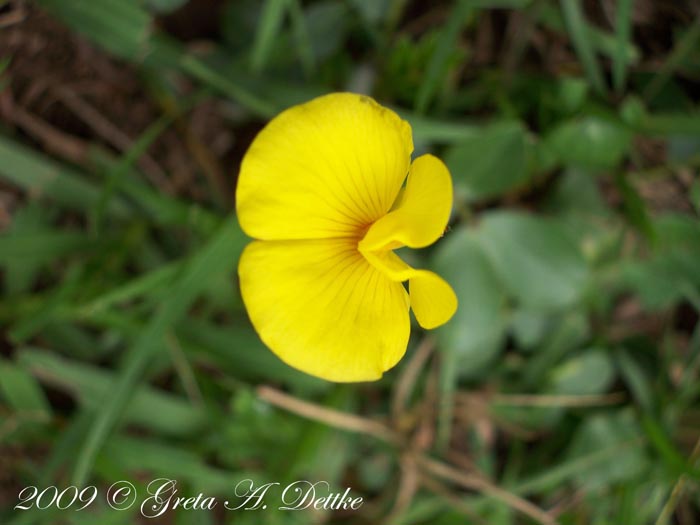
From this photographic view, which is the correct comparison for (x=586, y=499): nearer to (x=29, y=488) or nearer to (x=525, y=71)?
(x=525, y=71)

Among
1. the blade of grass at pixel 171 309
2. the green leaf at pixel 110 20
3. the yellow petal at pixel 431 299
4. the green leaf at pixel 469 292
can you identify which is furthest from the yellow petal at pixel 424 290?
the green leaf at pixel 110 20

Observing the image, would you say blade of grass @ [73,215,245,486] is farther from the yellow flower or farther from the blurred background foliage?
the yellow flower

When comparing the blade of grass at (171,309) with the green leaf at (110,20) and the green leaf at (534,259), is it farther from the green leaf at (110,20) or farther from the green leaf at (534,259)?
the green leaf at (534,259)

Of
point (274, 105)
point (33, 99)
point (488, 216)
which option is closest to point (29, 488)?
point (33, 99)

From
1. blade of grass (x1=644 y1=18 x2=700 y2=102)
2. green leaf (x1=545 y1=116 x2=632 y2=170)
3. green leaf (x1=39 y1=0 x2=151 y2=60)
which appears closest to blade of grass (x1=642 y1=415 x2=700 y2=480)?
green leaf (x1=545 y1=116 x2=632 y2=170)

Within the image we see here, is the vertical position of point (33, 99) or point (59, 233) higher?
point (33, 99)

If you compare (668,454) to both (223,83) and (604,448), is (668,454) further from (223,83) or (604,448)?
(223,83)
